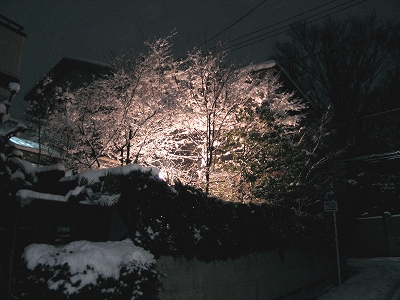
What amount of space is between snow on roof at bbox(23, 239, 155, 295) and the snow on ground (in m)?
6.31

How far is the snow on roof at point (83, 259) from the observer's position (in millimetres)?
3688

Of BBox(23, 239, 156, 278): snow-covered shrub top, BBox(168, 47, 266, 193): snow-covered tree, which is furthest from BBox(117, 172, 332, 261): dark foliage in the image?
BBox(168, 47, 266, 193): snow-covered tree

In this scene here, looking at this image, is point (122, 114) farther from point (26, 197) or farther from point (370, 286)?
point (370, 286)

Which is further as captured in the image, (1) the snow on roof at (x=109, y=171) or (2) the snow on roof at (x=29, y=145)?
(2) the snow on roof at (x=29, y=145)

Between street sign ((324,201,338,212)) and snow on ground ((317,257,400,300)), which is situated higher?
street sign ((324,201,338,212))

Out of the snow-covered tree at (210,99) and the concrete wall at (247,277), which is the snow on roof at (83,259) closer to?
the concrete wall at (247,277)

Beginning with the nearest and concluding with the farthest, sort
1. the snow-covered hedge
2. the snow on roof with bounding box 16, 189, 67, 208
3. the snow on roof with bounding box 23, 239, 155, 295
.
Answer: the snow-covered hedge → the snow on roof with bounding box 23, 239, 155, 295 → the snow on roof with bounding box 16, 189, 67, 208

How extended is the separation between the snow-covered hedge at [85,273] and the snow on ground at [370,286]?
614 cm

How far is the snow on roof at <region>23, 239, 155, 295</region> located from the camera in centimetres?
369

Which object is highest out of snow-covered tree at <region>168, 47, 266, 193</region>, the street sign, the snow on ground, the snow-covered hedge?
snow-covered tree at <region>168, 47, 266, 193</region>

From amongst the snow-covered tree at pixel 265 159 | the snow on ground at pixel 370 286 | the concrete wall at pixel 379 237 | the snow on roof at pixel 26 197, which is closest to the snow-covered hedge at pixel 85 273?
the snow on roof at pixel 26 197

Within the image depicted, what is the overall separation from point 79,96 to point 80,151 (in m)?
1.87

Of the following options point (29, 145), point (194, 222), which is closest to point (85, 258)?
point (194, 222)

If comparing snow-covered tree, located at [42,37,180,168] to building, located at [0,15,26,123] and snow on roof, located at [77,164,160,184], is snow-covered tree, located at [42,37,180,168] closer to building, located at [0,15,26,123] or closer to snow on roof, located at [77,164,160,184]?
building, located at [0,15,26,123]
